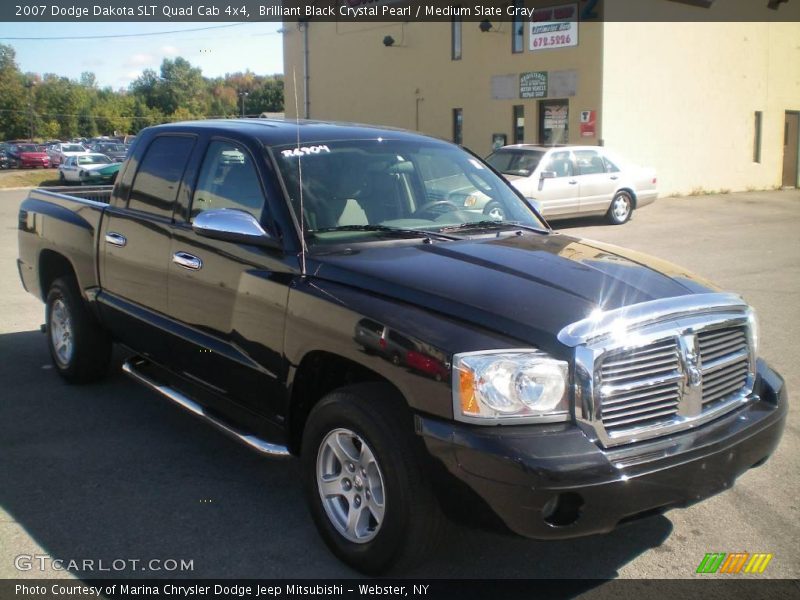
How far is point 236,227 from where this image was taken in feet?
13.1

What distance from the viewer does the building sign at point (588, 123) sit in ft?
76.1

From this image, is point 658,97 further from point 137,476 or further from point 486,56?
point 137,476

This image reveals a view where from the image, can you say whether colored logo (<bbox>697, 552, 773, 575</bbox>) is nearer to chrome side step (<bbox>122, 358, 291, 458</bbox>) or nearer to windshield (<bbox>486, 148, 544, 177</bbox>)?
chrome side step (<bbox>122, 358, 291, 458</bbox>)

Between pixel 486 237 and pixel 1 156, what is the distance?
179ft

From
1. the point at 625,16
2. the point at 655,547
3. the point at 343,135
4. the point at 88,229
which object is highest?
the point at 625,16

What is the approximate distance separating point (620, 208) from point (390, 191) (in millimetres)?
14342

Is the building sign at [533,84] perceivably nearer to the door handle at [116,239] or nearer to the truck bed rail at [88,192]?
the truck bed rail at [88,192]

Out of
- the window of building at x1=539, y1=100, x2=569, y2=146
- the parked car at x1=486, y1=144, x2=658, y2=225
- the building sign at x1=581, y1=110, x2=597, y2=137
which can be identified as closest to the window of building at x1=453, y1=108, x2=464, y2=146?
the window of building at x1=539, y1=100, x2=569, y2=146

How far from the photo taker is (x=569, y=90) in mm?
23719

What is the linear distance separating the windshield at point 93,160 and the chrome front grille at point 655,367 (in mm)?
34528

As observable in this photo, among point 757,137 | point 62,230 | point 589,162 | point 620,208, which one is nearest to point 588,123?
point 620,208

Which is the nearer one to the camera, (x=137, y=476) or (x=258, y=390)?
(x=258, y=390)

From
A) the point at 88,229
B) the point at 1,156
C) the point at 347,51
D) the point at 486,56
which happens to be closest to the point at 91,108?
the point at 1,156

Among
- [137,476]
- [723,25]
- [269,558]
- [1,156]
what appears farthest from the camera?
A: [1,156]
